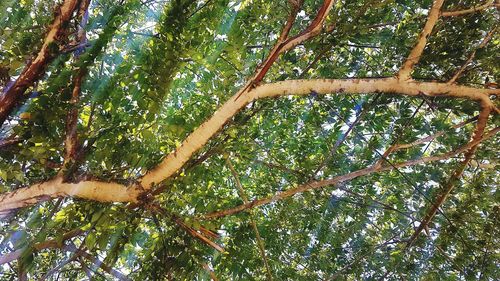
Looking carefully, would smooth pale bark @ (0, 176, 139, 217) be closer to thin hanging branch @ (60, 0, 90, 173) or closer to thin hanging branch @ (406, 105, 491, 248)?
thin hanging branch @ (60, 0, 90, 173)

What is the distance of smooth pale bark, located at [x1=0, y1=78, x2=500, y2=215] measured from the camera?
219 centimetres

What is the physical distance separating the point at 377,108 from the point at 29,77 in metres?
2.59

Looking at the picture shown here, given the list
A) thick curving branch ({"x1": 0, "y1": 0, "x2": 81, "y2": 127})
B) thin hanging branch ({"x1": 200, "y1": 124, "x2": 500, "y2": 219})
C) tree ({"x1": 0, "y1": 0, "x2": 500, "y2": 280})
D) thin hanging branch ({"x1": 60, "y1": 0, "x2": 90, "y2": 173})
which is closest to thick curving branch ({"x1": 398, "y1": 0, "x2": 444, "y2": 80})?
tree ({"x1": 0, "y1": 0, "x2": 500, "y2": 280})

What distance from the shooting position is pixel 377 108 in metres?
3.07

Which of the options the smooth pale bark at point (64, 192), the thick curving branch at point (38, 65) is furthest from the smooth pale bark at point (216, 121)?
the thick curving branch at point (38, 65)

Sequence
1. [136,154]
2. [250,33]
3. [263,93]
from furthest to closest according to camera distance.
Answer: [250,33]
[136,154]
[263,93]

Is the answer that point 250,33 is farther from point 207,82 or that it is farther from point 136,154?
point 136,154

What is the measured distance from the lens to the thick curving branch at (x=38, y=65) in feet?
8.13

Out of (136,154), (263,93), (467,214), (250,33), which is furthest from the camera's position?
(467,214)

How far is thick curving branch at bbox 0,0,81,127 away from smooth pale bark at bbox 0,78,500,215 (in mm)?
601

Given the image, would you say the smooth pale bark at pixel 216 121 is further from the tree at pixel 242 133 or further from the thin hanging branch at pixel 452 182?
the thin hanging branch at pixel 452 182

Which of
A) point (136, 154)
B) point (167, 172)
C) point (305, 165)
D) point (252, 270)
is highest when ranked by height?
point (305, 165)

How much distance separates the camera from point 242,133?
3.19m

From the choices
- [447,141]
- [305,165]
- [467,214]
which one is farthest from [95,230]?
[467,214]
